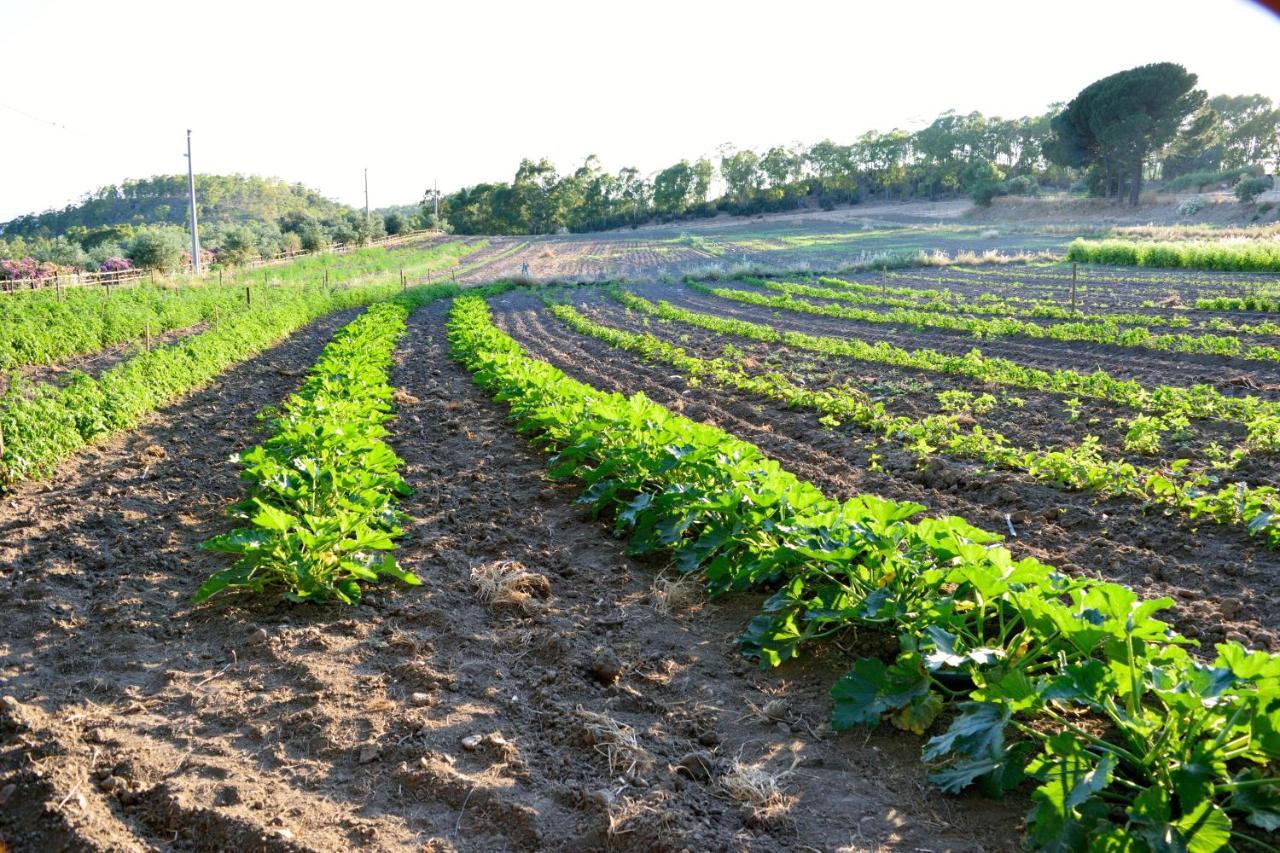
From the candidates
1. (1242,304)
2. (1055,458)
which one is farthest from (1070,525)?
(1242,304)

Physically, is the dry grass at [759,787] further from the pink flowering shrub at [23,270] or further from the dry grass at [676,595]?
the pink flowering shrub at [23,270]

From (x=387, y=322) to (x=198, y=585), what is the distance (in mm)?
16645

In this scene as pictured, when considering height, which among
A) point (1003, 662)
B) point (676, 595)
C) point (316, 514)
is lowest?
point (676, 595)

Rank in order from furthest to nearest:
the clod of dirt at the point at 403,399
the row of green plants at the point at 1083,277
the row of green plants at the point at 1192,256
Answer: the row of green plants at the point at 1192,256 < the row of green plants at the point at 1083,277 < the clod of dirt at the point at 403,399

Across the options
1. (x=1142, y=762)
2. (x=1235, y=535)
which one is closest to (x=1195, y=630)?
(x=1235, y=535)

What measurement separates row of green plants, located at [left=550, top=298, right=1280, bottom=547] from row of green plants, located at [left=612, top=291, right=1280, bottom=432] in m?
1.00

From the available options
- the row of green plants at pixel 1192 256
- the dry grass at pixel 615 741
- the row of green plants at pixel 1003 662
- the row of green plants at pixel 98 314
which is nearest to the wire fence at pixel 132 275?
the row of green plants at pixel 98 314

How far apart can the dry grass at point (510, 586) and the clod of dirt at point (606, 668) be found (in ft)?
2.78

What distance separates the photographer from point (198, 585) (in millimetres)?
5531

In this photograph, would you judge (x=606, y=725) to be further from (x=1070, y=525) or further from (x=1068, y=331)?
(x=1068, y=331)

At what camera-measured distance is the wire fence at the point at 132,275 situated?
2852cm

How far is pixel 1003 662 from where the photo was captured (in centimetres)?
338

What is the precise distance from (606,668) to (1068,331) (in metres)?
14.8

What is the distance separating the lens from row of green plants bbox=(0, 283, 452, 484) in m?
8.12
